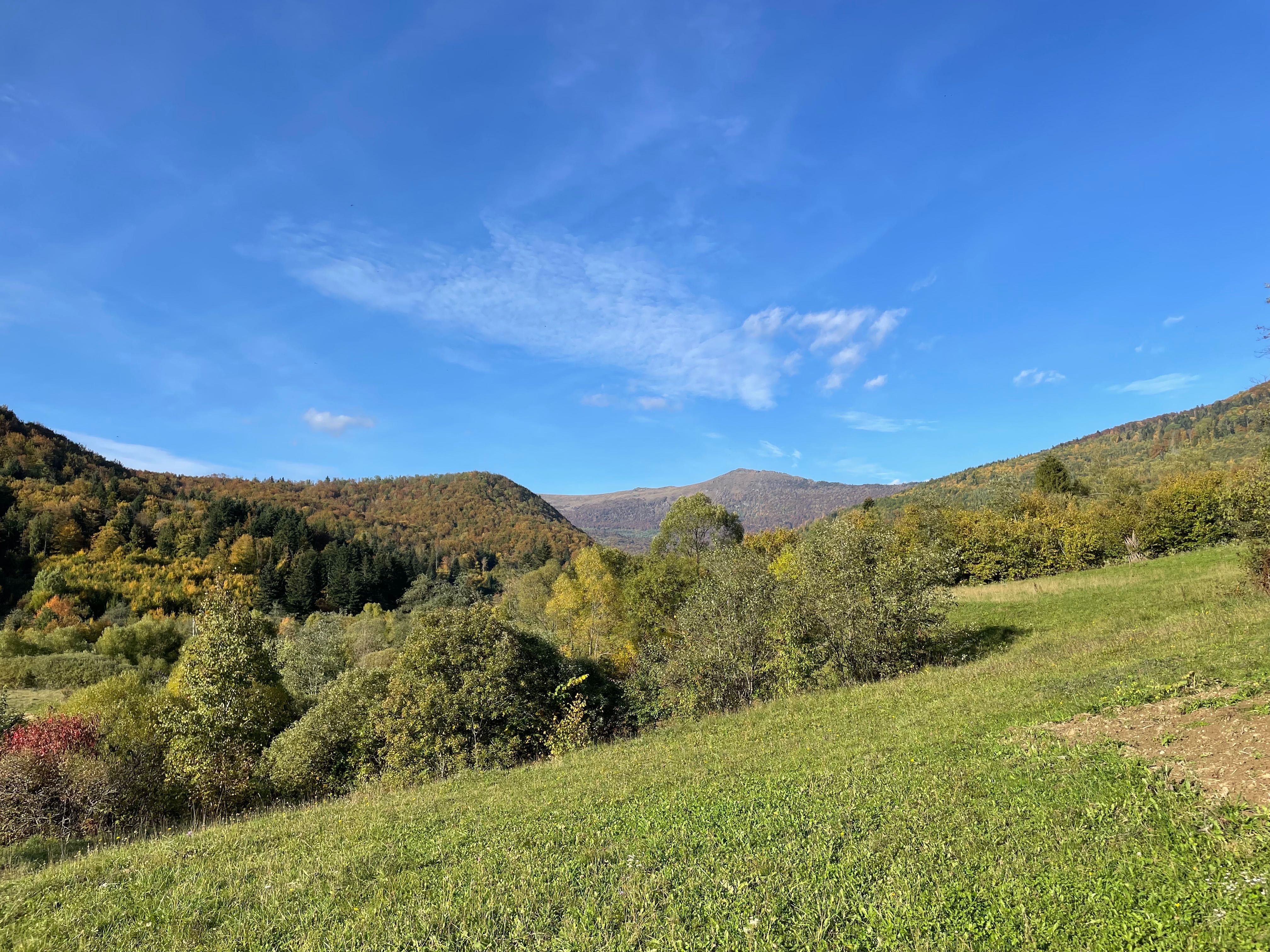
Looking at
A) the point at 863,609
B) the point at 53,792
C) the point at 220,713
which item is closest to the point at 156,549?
the point at 220,713

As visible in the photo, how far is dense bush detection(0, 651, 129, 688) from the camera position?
60.8 meters

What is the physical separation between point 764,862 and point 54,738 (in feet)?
122

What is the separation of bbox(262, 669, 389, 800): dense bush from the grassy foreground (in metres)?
14.5

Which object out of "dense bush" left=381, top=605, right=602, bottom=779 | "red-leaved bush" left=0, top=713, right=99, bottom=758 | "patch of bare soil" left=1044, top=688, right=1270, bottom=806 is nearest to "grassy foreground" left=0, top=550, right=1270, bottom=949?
"patch of bare soil" left=1044, top=688, right=1270, bottom=806

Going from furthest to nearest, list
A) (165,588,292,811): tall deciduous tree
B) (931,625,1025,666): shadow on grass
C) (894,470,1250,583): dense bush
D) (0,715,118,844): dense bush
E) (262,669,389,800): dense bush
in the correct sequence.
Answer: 1. (894,470,1250,583): dense bush
2. (165,588,292,811): tall deciduous tree
3. (262,669,389,800): dense bush
4. (931,625,1025,666): shadow on grass
5. (0,715,118,844): dense bush

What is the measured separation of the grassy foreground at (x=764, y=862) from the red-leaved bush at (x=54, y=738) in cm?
2035

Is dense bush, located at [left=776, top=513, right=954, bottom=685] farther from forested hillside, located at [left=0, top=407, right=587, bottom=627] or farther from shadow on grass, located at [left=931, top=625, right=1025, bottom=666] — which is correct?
forested hillside, located at [left=0, top=407, right=587, bottom=627]

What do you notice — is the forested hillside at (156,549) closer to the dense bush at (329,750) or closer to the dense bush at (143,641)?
the dense bush at (143,641)

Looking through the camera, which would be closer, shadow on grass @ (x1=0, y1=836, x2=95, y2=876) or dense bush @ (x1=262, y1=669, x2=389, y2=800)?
shadow on grass @ (x1=0, y1=836, x2=95, y2=876)

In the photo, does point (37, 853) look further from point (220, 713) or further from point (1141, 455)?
point (1141, 455)

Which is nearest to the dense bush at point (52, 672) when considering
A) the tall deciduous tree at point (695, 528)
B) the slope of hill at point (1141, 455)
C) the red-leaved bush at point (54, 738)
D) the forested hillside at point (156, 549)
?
the forested hillside at point (156, 549)

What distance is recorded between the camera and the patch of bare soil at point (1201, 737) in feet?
24.7

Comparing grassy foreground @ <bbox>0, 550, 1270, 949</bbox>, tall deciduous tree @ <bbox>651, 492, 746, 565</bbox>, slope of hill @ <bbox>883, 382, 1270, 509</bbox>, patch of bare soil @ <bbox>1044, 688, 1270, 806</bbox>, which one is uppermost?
slope of hill @ <bbox>883, 382, 1270, 509</bbox>

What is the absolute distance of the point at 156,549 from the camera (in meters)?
119
